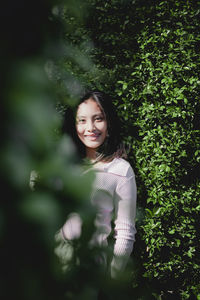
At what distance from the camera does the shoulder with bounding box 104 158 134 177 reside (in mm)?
2676

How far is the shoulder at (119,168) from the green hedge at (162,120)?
0.79 m

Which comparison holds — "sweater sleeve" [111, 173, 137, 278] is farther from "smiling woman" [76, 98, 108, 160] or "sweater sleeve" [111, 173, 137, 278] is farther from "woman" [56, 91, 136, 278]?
"smiling woman" [76, 98, 108, 160]

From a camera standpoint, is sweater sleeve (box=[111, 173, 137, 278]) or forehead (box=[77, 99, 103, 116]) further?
forehead (box=[77, 99, 103, 116])

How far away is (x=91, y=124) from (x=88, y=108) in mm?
159

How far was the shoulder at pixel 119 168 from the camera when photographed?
8.78 feet

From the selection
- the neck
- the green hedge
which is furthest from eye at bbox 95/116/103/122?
the green hedge

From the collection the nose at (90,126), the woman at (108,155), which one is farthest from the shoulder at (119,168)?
the nose at (90,126)

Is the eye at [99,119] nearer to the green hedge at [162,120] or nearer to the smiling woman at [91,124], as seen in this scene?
the smiling woman at [91,124]

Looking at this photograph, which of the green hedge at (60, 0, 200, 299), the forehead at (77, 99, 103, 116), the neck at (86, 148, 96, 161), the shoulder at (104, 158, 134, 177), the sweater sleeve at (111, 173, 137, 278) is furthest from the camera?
the green hedge at (60, 0, 200, 299)

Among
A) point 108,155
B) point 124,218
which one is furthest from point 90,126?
point 124,218

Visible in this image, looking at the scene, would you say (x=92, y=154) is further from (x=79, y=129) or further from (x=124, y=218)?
(x=124, y=218)

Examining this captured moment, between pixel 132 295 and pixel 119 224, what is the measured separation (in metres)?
1.75

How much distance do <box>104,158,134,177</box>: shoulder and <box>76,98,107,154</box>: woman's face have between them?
21 centimetres

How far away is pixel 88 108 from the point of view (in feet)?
9.20
